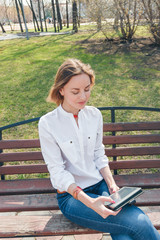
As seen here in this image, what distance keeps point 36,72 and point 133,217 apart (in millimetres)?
7798

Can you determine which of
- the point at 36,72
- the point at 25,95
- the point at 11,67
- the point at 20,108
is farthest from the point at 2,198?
the point at 11,67

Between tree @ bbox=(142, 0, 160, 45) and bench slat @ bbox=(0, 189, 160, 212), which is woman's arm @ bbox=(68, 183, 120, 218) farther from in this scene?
tree @ bbox=(142, 0, 160, 45)

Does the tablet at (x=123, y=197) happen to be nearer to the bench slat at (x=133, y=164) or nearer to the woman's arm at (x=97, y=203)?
the woman's arm at (x=97, y=203)

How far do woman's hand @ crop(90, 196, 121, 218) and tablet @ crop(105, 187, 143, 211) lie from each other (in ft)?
0.10

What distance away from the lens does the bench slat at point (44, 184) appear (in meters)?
2.62

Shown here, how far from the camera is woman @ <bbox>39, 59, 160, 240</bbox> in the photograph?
5.98ft

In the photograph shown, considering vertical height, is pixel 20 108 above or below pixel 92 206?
below

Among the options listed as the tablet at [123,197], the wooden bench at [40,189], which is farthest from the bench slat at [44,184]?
the tablet at [123,197]

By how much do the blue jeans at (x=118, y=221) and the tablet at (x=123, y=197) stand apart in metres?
0.09

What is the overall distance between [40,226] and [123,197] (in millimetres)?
758

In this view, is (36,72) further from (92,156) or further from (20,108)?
(92,156)

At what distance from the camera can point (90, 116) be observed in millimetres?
2262

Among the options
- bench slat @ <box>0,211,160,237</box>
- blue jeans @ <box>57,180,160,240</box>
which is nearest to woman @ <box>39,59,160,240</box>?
blue jeans @ <box>57,180,160,240</box>

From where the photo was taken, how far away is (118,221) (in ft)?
5.94
